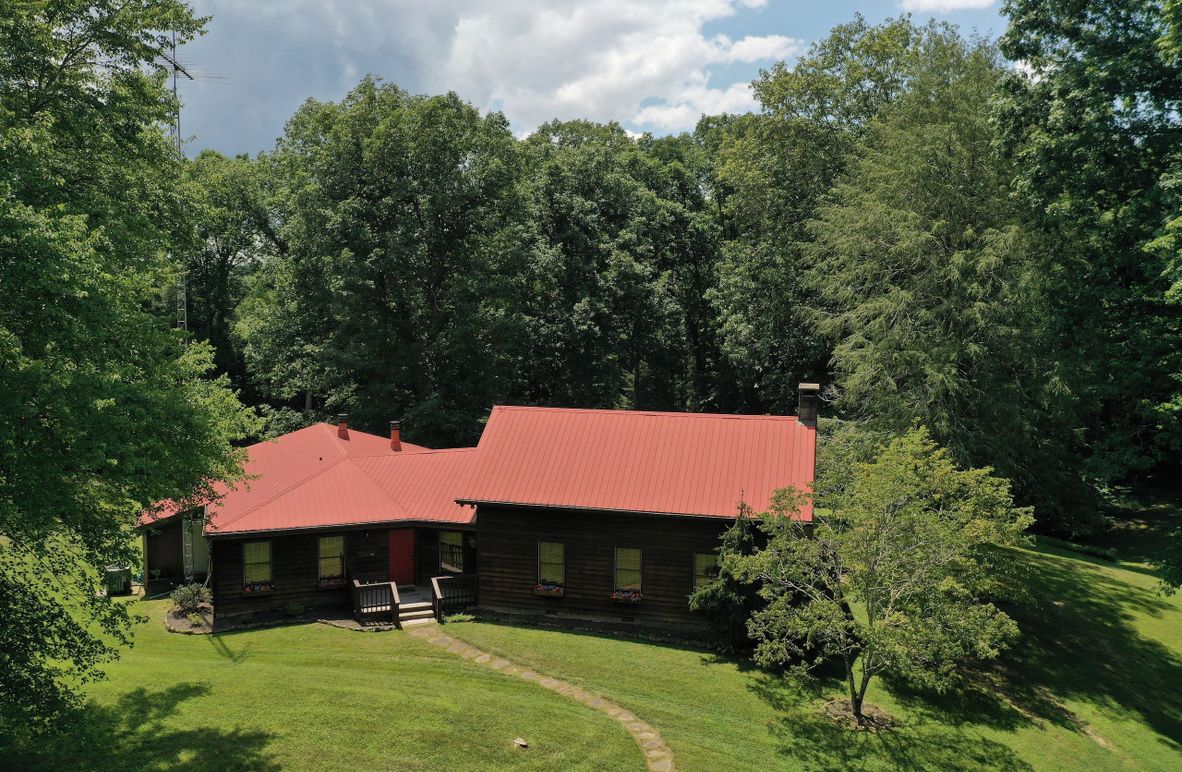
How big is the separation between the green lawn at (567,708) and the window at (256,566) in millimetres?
1574

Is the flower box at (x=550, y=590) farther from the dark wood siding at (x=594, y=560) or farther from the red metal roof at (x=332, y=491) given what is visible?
the red metal roof at (x=332, y=491)

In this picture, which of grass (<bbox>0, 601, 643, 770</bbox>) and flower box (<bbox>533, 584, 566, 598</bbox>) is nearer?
grass (<bbox>0, 601, 643, 770</bbox>)

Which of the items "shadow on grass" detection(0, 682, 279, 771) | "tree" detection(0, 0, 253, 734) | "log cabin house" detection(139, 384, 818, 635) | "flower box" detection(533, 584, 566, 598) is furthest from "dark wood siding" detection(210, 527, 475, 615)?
"shadow on grass" detection(0, 682, 279, 771)

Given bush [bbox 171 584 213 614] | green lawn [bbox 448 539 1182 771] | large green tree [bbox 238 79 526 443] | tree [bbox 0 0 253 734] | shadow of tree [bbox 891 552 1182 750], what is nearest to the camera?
tree [bbox 0 0 253 734]

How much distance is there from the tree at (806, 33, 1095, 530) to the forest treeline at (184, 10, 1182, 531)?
11 centimetres

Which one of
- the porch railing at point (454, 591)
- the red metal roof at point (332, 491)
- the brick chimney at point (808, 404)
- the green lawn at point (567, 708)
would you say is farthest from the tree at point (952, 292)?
the red metal roof at point (332, 491)

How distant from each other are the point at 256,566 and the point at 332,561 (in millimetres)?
2093

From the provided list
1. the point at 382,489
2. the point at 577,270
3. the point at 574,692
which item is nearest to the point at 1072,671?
the point at 574,692

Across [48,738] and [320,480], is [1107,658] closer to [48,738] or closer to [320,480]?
[320,480]

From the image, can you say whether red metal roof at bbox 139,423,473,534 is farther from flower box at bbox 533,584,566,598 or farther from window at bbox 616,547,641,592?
window at bbox 616,547,641,592

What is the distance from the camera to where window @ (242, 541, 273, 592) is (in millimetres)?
21266

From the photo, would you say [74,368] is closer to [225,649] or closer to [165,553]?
[225,649]

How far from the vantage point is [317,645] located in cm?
1906

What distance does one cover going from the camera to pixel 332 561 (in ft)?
72.8
